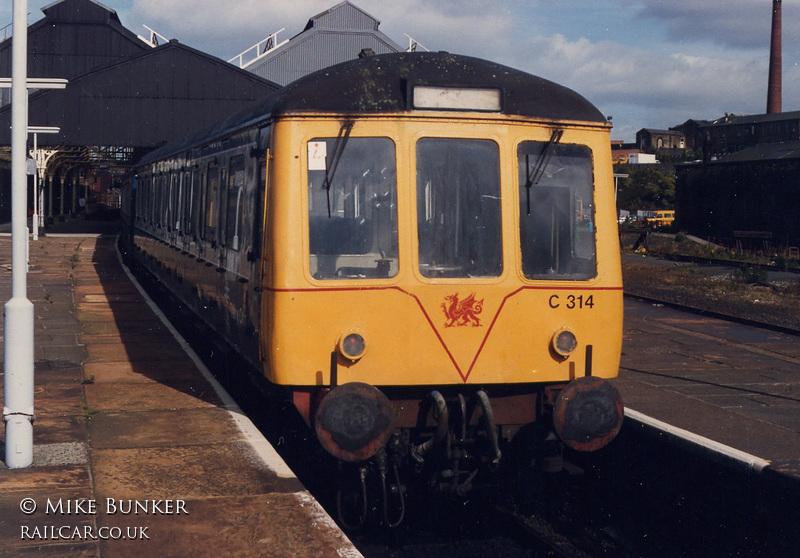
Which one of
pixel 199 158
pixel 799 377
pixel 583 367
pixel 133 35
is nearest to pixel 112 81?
pixel 133 35

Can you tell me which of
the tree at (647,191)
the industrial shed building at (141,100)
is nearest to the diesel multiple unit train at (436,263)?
the industrial shed building at (141,100)

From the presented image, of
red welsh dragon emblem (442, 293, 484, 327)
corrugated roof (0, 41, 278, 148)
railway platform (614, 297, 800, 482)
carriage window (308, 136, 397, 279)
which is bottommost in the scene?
railway platform (614, 297, 800, 482)

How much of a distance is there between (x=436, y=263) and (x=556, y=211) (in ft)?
2.93

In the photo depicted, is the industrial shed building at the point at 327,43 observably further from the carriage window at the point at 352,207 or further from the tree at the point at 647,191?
the carriage window at the point at 352,207

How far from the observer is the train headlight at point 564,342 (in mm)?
6105

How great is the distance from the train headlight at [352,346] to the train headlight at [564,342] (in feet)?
4.08

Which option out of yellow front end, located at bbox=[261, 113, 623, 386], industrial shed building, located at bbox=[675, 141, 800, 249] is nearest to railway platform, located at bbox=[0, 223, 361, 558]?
yellow front end, located at bbox=[261, 113, 623, 386]

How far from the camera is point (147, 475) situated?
18.9 ft

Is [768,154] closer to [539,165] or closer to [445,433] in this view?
[539,165]

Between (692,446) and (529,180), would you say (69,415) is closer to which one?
(529,180)

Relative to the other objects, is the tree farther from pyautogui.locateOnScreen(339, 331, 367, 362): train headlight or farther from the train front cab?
pyautogui.locateOnScreen(339, 331, 367, 362): train headlight

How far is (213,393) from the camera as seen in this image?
27.1ft

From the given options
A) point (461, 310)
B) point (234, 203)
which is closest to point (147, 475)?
point (461, 310)

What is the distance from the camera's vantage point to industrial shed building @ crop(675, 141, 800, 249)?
122ft
